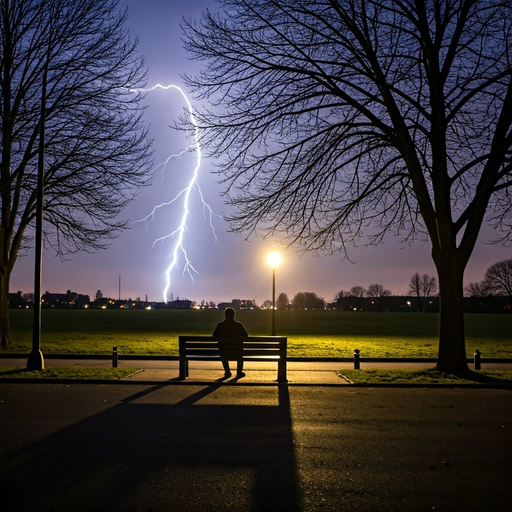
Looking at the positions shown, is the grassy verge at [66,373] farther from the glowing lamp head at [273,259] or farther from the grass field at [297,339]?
the glowing lamp head at [273,259]

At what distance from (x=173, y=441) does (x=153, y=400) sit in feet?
10.5

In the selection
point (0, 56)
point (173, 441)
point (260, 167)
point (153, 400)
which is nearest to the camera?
point (173, 441)

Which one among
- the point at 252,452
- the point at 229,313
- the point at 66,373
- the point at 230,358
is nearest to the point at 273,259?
the point at 229,313

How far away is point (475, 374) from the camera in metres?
13.7

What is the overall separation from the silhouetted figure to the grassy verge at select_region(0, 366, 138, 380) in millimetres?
2340

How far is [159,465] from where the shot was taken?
232 inches

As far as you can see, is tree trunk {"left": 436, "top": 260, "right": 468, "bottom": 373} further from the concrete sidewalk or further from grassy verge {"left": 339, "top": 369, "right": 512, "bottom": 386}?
the concrete sidewalk

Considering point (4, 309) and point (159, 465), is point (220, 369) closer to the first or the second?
point (159, 465)

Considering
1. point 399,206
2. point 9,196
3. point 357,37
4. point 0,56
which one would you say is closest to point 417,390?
point 399,206

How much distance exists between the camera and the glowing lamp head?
2159cm

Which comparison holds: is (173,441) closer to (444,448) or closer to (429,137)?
(444,448)

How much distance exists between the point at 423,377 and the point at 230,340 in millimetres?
4604

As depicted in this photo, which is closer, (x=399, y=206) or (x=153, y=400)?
(x=153, y=400)

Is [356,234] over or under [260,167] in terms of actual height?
under
